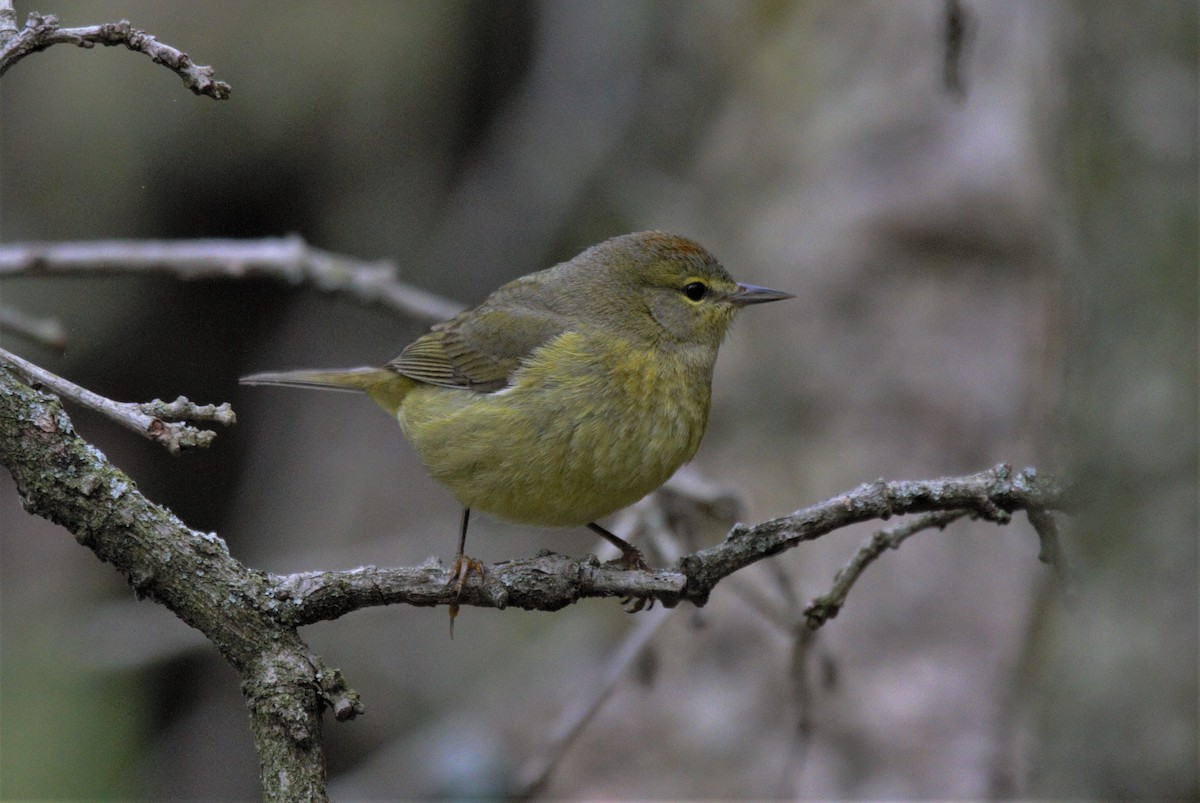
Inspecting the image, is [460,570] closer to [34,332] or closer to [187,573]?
[187,573]

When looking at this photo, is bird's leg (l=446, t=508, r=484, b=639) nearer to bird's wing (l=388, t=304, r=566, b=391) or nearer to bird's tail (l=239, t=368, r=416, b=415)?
bird's wing (l=388, t=304, r=566, b=391)

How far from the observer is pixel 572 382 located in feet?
12.7

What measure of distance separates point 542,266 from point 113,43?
5.51 m

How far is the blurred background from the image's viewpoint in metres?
5.18

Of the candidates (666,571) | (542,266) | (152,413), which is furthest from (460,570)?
(542,266)

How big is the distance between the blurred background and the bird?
0.50 m

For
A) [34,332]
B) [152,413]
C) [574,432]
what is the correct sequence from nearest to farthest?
[152,413] → [34,332] → [574,432]

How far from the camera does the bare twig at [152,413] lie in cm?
195

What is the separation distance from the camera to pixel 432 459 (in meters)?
4.08

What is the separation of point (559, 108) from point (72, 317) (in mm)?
3376

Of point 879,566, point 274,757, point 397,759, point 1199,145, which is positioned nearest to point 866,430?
point 879,566

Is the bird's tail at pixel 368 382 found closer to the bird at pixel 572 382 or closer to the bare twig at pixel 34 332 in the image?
the bird at pixel 572 382

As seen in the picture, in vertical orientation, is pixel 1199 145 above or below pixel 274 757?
above

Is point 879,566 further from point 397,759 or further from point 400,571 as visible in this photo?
point 400,571
